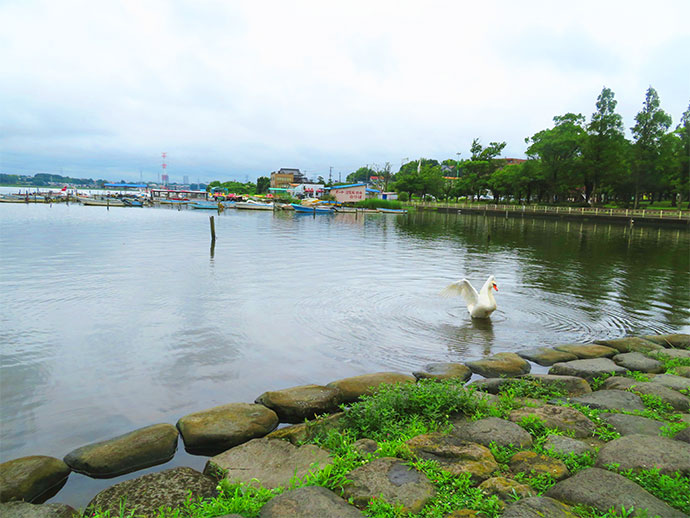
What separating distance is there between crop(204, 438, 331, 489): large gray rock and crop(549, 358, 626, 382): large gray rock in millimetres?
4773

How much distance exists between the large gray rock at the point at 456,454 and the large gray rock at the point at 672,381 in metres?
3.70

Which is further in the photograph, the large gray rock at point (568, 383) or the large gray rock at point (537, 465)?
the large gray rock at point (568, 383)

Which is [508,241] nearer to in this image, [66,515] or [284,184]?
[66,515]

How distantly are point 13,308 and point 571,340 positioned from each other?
14.1m

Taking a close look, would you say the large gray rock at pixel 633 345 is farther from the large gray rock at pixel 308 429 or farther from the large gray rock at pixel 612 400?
the large gray rock at pixel 308 429

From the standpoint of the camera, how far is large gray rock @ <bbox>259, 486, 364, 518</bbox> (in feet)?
11.6

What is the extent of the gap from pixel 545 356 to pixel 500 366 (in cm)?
125

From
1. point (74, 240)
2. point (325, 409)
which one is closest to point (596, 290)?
point (325, 409)

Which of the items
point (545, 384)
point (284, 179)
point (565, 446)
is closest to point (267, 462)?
point (565, 446)

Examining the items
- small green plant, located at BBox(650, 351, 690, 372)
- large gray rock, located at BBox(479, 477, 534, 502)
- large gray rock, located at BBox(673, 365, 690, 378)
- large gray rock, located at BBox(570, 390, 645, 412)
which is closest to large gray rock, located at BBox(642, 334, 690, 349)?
small green plant, located at BBox(650, 351, 690, 372)

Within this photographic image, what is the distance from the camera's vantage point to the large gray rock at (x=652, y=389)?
18.7 feet

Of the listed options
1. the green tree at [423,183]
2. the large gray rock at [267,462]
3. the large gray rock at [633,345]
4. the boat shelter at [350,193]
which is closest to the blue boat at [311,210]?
the boat shelter at [350,193]

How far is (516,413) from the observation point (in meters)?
5.40

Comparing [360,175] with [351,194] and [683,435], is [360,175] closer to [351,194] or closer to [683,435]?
[351,194]
